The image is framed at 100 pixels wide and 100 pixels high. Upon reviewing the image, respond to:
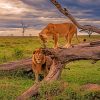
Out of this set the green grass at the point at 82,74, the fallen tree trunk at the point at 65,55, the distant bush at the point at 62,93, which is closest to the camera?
the distant bush at the point at 62,93

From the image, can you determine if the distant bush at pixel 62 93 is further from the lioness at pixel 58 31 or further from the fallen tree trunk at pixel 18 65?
the fallen tree trunk at pixel 18 65

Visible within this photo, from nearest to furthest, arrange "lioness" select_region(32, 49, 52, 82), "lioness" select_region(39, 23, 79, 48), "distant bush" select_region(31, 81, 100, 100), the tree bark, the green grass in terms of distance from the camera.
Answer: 1. "distant bush" select_region(31, 81, 100, 100)
2. the tree bark
3. "lioness" select_region(32, 49, 52, 82)
4. "lioness" select_region(39, 23, 79, 48)
5. the green grass

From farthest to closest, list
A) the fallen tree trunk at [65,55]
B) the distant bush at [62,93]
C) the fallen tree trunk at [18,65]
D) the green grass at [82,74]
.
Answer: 1. the fallen tree trunk at [18,65]
2. the green grass at [82,74]
3. the fallen tree trunk at [65,55]
4. the distant bush at [62,93]

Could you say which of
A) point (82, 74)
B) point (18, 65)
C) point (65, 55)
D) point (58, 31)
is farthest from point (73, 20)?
point (82, 74)

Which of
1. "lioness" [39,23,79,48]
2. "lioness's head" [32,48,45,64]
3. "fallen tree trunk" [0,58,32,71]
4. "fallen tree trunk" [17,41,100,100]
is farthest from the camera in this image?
"fallen tree trunk" [0,58,32,71]

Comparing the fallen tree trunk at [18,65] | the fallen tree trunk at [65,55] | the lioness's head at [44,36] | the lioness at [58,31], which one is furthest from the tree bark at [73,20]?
the fallen tree trunk at [18,65]

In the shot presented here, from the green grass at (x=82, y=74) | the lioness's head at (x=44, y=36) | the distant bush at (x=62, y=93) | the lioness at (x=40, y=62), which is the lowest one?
the green grass at (x=82, y=74)

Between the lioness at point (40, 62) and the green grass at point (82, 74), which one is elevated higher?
the lioness at point (40, 62)

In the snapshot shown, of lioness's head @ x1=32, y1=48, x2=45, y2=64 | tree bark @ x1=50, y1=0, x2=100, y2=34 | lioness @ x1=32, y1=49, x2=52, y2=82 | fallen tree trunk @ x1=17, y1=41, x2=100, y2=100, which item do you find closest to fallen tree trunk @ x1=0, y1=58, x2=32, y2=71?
lioness @ x1=32, y1=49, x2=52, y2=82

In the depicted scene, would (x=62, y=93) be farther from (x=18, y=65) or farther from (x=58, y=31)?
(x=18, y=65)

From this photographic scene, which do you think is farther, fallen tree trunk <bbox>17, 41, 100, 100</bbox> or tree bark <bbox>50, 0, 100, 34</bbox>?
fallen tree trunk <bbox>17, 41, 100, 100</bbox>

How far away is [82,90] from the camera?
Answer: 10461mm

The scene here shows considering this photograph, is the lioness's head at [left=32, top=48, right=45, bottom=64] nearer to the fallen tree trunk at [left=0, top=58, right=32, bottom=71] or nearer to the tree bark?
the tree bark

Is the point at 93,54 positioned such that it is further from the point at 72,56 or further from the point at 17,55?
the point at 17,55
